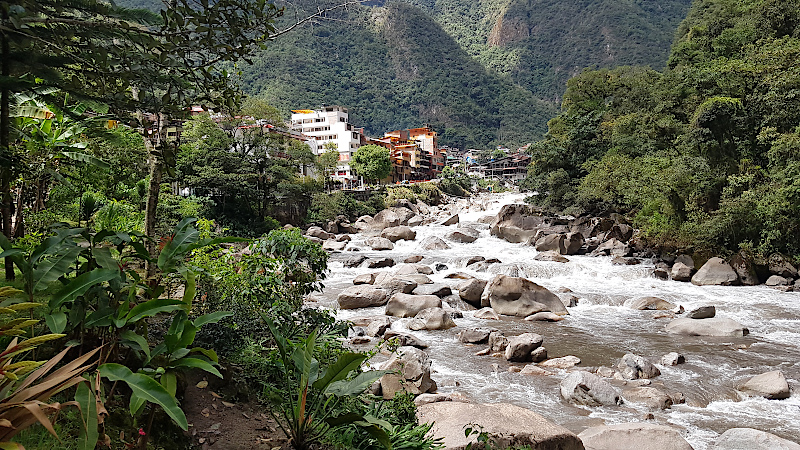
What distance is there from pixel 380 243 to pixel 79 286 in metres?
25.1

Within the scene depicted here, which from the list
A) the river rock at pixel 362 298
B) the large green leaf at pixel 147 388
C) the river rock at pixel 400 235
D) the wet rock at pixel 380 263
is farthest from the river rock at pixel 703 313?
the river rock at pixel 400 235

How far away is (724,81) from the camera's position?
18.5 meters

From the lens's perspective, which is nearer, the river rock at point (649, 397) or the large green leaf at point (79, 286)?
the large green leaf at point (79, 286)

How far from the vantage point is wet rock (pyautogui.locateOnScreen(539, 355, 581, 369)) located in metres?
9.45

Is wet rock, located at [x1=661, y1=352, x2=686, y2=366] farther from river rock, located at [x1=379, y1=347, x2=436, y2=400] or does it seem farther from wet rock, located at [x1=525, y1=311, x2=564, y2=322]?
river rock, located at [x1=379, y1=347, x2=436, y2=400]

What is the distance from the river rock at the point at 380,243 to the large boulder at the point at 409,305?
13.9 metres

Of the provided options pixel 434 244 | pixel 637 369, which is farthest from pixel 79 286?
pixel 434 244

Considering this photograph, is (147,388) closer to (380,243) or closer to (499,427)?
(499,427)

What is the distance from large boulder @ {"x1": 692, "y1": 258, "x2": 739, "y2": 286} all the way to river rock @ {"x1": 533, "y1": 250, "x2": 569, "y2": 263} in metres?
4.98

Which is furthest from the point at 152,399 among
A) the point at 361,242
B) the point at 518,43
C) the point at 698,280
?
the point at 518,43

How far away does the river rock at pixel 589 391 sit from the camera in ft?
24.7

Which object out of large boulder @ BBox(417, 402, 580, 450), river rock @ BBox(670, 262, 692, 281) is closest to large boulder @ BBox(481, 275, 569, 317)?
river rock @ BBox(670, 262, 692, 281)

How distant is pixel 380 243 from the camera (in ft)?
91.1

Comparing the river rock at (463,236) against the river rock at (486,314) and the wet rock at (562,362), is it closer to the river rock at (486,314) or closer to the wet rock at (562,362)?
the river rock at (486,314)
